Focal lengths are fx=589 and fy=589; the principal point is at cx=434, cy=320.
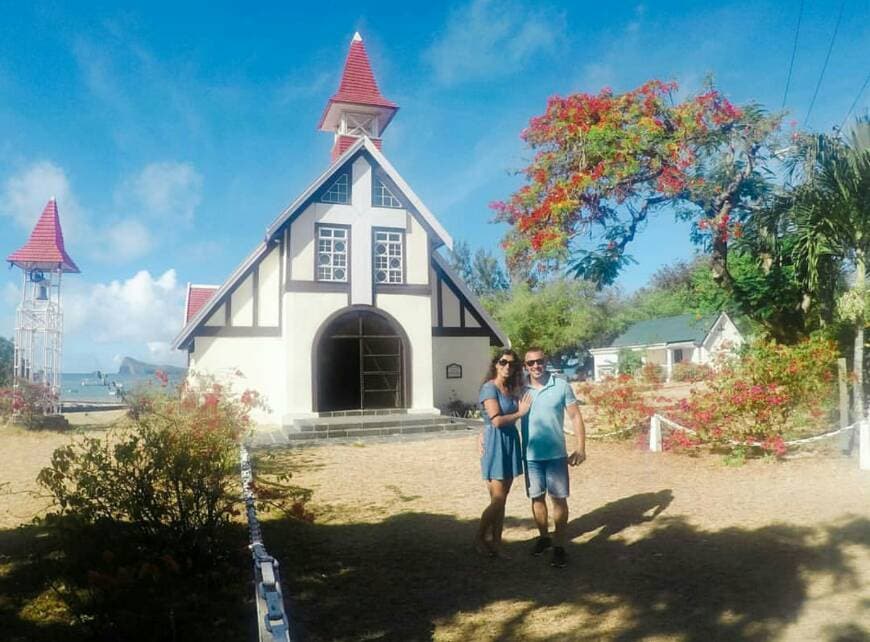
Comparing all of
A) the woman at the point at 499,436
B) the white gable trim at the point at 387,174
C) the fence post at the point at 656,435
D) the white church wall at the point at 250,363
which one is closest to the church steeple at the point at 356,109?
the white gable trim at the point at 387,174

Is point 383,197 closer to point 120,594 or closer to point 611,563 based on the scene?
point 611,563

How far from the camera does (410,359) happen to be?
683 inches

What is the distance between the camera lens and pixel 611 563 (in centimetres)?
540

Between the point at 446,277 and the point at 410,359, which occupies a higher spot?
the point at 446,277

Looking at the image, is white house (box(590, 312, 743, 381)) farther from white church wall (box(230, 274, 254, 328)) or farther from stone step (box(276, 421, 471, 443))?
white church wall (box(230, 274, 254, 328))

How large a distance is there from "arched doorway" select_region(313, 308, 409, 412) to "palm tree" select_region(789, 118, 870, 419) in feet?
35.0

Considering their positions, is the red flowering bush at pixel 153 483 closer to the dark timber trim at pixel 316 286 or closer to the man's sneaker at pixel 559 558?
the man's sneaker at pixel 559 558

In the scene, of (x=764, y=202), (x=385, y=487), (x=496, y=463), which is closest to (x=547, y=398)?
(x=496, y=463)

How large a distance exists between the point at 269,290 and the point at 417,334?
465 centimetres

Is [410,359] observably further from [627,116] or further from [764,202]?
[764,202]

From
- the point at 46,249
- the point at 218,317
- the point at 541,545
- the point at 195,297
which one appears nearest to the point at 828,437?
the point at 541,545

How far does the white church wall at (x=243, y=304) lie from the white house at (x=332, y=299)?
3 centimetres

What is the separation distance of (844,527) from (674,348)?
132ft

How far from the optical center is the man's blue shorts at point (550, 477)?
5.46 metres
